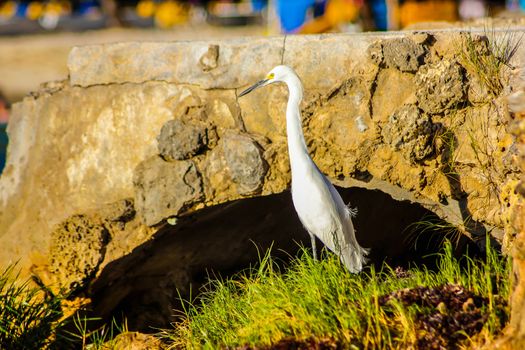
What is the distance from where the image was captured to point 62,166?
600 cm

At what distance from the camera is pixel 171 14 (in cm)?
2772

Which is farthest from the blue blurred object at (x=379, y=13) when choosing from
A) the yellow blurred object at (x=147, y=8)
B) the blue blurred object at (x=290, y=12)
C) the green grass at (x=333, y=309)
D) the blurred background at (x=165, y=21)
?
the yellow blurred object at (x=147, y=8)

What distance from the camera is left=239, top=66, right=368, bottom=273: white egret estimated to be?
4.98 meters

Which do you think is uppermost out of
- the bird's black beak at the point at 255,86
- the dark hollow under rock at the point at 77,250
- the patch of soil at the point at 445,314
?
the bird's black beak at the point at 255,86

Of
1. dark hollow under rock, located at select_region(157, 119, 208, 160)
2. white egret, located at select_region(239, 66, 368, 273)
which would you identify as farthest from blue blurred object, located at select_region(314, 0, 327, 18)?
white egret, located at select_region(239, 66, 368, 273)

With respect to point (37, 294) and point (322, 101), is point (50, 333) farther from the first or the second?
point (322, 101)

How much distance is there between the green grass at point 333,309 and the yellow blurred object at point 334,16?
878cm

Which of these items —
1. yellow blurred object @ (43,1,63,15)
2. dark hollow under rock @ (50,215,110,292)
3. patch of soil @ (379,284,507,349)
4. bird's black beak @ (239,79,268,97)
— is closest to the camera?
patch of soil @ (379,284,507,349)

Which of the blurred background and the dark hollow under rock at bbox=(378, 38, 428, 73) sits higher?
the dark hollow under rock at bbox=(378, 38, 428, 73)

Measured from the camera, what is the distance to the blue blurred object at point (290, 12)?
45.9 ft

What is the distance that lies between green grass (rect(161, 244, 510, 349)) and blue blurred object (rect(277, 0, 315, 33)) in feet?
30.5

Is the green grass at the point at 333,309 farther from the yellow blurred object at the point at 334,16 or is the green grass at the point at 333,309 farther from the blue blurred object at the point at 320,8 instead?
the blue blurred object at the point at 320,8

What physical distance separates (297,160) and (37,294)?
6.52 ft

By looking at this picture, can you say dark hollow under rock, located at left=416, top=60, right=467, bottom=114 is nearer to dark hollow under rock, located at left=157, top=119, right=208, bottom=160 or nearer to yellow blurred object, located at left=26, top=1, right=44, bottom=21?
dark hollow under rock, located at left=157, top=119, right=208, bottom=160
